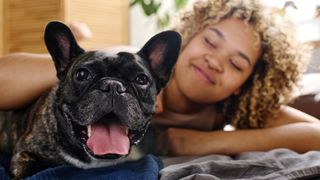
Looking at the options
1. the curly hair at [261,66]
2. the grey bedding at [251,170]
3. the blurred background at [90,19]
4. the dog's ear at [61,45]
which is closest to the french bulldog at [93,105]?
the dog's ear at [61,45]

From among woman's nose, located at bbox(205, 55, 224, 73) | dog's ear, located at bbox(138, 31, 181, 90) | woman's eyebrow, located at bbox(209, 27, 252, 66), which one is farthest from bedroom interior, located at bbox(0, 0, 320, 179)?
dog's ear, located at bbox(138, 31, 181, 90)

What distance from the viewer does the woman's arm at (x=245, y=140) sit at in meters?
1.62

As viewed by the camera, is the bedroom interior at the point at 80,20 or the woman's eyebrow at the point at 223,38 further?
the bedroom interior at the point at 80,20

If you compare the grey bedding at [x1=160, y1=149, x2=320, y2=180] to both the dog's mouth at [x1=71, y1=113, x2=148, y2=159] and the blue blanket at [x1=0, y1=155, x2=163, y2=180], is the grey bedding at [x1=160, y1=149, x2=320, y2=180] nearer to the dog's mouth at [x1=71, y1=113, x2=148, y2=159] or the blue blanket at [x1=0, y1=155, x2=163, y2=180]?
the blue blanket at [x1=0, y1=155, x2=163, y2=180]

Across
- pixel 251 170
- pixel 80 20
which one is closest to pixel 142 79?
pixel 251 170

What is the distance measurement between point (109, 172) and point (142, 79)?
24 cm

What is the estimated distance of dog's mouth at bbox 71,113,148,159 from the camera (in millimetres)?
1090

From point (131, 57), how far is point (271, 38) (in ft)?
2.97

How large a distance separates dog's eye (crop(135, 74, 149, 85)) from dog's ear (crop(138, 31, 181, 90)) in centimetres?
8

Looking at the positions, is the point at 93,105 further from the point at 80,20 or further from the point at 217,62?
the point at 80,20

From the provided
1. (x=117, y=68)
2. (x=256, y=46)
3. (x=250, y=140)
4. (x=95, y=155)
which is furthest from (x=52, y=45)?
(x=256, y=46)

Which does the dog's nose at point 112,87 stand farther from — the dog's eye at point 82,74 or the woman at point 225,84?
the woman at point 225,84

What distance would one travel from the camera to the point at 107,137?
3.60 feet

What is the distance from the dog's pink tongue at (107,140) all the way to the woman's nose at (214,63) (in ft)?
2.31
